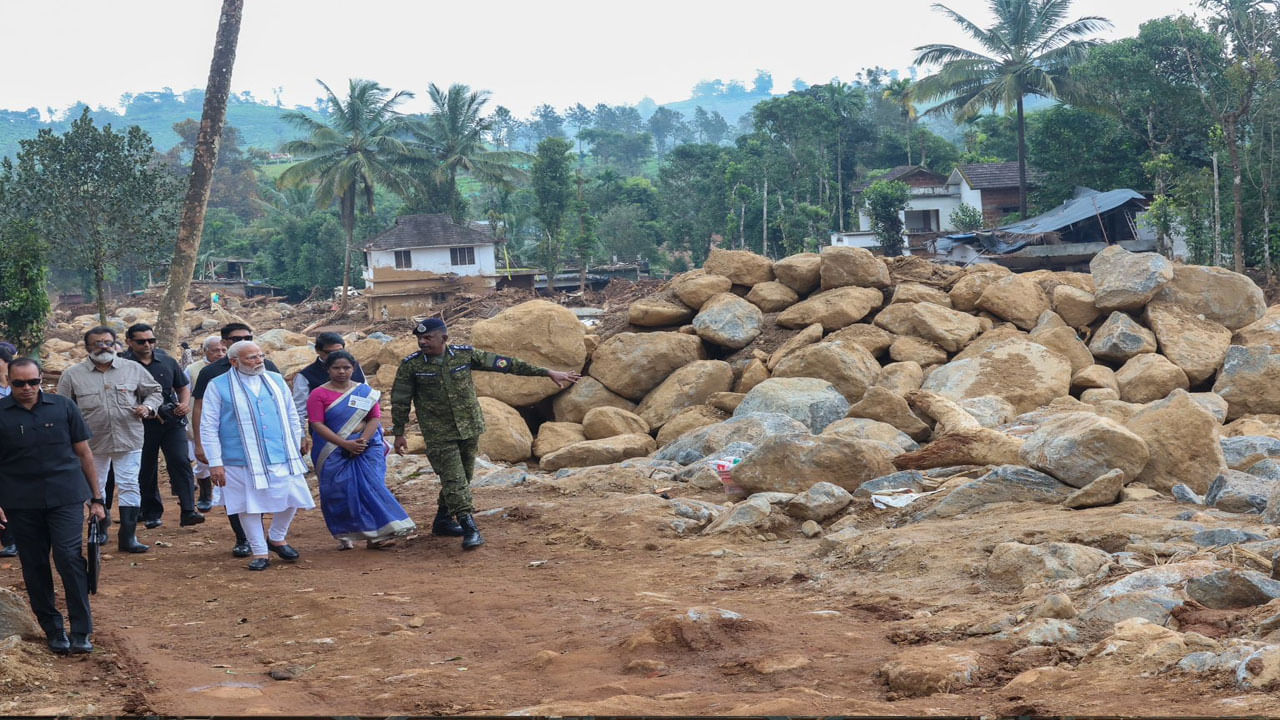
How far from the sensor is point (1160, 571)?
527 centimetres

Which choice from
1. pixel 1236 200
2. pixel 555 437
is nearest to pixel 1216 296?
pixel 555 437

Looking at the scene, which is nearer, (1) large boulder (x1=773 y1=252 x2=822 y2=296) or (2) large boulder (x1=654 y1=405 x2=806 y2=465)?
(2) large boulder (x1=654 y1=405 x2=806 y2=465)

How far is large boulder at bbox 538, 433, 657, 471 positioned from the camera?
12.1 metres

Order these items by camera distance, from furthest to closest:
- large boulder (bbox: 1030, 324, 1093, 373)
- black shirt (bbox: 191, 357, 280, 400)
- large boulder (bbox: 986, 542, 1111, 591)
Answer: large boulder (bbox: 1030, 324, 1093, 373) → black shirt (bbox: 191, 357, 280, 400) → large boulder (bbox: 986, 542, 1111, 591)

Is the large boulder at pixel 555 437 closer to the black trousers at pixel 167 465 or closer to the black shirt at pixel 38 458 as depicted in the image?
the black trousers at pixel 167 465

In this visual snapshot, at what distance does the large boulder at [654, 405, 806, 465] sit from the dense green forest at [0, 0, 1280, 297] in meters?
16.6

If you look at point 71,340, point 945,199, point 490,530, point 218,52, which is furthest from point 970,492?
point 945,199

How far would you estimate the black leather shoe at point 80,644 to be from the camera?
5.29 meters

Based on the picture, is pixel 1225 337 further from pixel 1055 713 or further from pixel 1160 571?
pixel 1055 713

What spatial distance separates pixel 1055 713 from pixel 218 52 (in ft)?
53.1

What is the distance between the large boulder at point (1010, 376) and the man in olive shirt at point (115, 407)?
25.7 ft

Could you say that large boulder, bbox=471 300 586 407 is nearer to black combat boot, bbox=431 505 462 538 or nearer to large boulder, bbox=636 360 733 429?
large boulder, bbox=636 360 733 429

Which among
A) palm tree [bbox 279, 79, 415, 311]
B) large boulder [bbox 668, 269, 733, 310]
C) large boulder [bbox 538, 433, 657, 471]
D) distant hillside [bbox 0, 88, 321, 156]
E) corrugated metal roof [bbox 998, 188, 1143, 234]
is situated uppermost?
distant hillside [bbox 0, 88, 321, 156]

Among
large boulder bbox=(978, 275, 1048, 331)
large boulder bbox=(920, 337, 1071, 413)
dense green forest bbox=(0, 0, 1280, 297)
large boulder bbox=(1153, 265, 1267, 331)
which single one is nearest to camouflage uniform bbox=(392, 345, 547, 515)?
large boulder bbox=(920, 337, 1071, 413)
